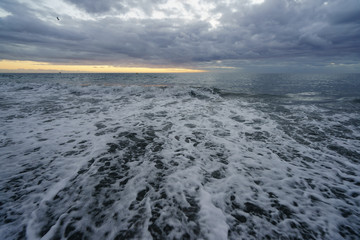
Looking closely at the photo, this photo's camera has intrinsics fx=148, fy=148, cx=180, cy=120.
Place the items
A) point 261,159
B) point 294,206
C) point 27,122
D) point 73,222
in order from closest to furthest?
point 73,222
point 294,206
point 261,159
point 27,122

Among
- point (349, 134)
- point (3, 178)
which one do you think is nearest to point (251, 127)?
point (349, 134)

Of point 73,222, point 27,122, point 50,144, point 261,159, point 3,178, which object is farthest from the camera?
point 27,122

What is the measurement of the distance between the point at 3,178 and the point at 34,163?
62 centimetres

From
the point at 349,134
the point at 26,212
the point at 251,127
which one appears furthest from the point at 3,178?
the point at 349,134

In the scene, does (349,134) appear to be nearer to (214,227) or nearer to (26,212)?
(214,227)

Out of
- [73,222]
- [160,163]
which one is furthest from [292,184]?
[73,222]

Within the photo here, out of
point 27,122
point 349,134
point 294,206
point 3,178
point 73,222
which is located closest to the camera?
point 73,222

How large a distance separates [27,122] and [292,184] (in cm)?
1075

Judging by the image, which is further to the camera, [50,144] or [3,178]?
[50,144]

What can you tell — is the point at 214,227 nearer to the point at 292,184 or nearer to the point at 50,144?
the point at 292,184

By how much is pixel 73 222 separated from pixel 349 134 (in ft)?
33.1

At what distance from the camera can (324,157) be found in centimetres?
466

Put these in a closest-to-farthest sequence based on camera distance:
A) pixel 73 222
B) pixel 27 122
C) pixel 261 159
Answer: pixel 73 222
pixel 261 159
pixel 27 122

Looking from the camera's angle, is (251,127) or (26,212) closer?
(26,212)
